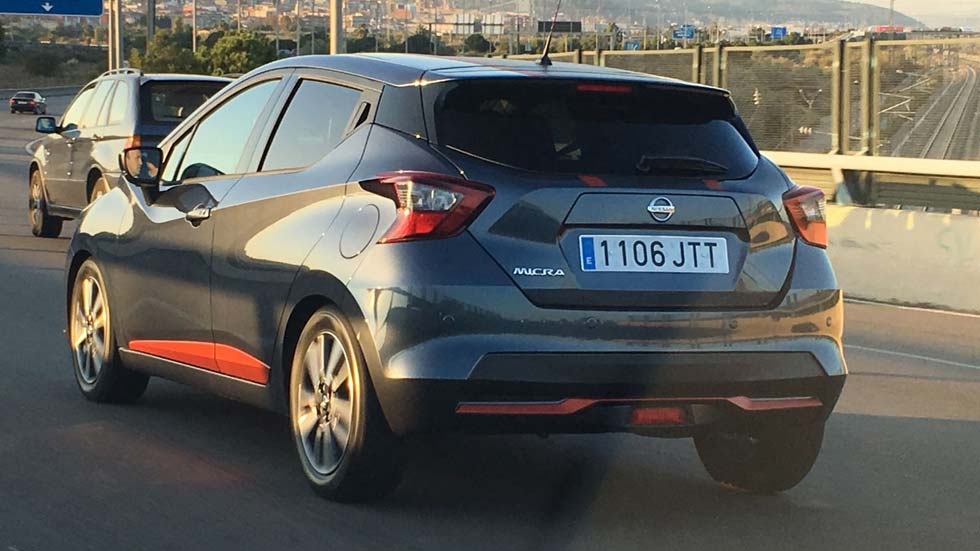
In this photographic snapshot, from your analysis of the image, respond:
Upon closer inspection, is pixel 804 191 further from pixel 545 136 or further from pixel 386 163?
pixel 386 163

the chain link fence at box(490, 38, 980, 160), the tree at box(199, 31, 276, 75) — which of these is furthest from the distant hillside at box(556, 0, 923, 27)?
the tree at box(199, 31, 276, 75)

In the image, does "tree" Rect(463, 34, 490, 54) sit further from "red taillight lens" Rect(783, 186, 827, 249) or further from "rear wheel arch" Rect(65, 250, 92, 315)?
"red taillight lens" Rect(783, 186, 827, 249)

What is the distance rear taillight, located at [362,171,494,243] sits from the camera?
582 cm

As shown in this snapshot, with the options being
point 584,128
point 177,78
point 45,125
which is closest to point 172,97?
point 177,78

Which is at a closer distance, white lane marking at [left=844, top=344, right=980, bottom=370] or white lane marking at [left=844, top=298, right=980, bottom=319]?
white lane marking at [left=844, top=344, right=980, bottom=370]

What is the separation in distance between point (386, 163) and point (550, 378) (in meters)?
1.00

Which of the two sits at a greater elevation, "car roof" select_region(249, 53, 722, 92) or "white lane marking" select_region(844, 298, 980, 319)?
"car roof" select_region(249, 53, 722, 92)

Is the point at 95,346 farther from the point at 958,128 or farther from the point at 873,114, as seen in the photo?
the point at 873,114

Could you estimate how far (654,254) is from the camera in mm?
5930

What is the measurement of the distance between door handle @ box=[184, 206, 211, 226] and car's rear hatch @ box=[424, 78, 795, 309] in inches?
61.1

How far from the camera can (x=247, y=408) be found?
8.48m

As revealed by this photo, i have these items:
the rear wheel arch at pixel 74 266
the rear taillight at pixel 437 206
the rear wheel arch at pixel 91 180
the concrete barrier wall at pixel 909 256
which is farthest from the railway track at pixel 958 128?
the rear taillight at pixel 437 206

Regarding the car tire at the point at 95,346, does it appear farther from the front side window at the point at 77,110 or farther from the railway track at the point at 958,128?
the front side window at the point at 77,110

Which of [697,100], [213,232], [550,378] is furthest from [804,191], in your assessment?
[213,232]
